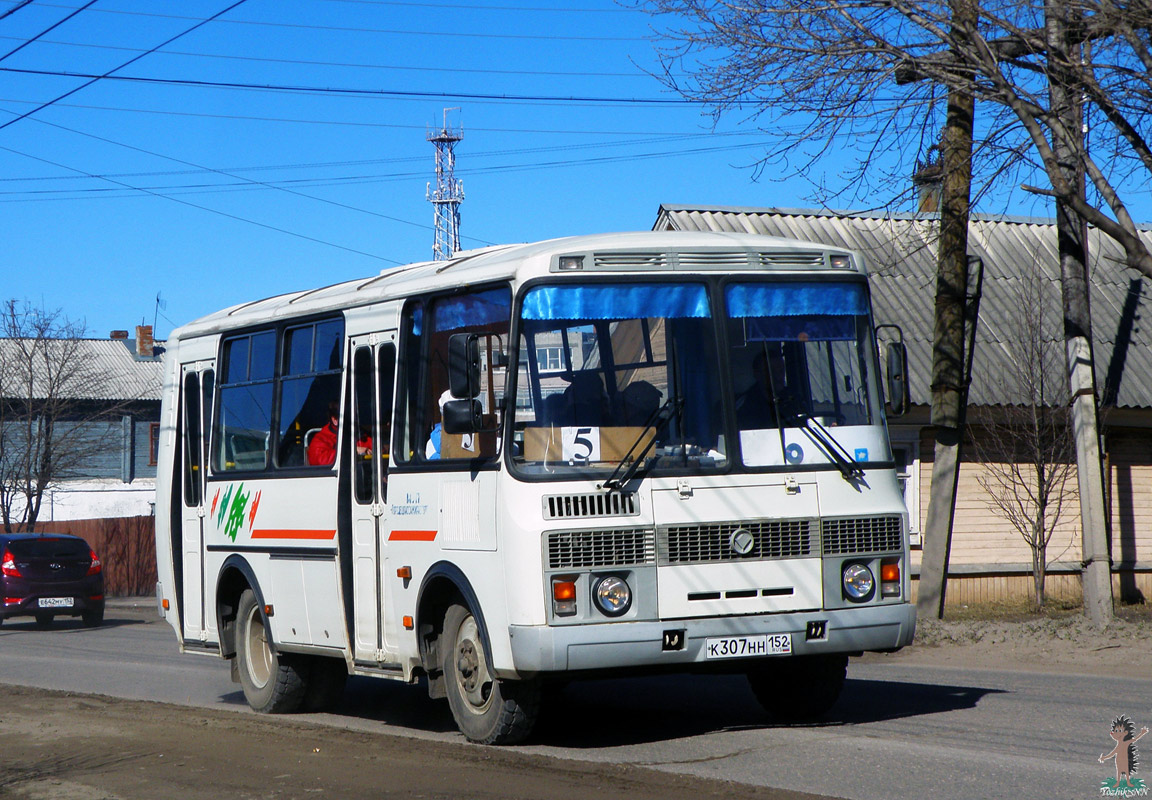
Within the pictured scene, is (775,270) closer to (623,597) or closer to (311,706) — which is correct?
(623,597)

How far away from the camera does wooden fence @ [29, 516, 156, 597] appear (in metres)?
35.9

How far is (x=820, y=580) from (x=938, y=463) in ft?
26.0

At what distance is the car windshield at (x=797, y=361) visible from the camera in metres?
8.42

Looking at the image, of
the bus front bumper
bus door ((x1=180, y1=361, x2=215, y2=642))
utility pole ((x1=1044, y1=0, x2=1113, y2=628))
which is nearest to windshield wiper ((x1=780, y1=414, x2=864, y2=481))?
the bus front bumper

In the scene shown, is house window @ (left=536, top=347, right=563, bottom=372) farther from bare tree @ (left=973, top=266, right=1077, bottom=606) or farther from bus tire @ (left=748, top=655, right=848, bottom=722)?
bare tree @ (left=973, top=266, right=1077, bottom=606)

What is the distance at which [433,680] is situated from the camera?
9.11 meters

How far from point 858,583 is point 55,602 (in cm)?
1926

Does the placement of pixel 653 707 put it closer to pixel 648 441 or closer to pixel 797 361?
pixel 648 441

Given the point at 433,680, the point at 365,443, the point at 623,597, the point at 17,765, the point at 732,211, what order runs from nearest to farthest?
the point at 623,597
the point at 17,765
the point at 433,680
the point at 365,443
the point at 732,211

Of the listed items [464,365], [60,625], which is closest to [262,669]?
[464,365]

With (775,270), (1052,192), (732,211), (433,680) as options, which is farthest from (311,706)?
(732,211)

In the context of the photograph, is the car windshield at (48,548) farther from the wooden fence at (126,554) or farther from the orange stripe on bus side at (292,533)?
the orange stripe on bus side at (292,533)

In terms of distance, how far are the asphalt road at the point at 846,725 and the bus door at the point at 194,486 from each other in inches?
32.1

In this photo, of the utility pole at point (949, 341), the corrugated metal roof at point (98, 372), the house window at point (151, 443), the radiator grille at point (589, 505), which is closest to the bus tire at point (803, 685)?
the radiator grille at point (589, 505)
